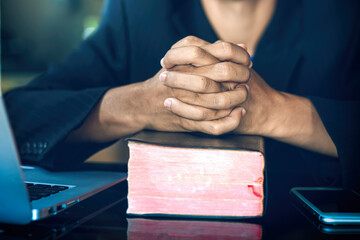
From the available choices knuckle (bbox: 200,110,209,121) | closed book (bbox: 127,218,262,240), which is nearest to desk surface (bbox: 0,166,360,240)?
closed book (bbox: 127,218,262,240)

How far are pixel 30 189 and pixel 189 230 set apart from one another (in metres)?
0.14

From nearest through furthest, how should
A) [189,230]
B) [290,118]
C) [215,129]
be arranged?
[189,230], [215,129], [290,118]

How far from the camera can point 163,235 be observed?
0.24 metres

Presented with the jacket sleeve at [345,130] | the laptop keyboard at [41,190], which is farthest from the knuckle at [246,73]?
the laptop keyboard at [41,190]

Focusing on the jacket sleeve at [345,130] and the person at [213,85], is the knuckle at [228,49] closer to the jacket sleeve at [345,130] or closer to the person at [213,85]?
the person at [213,85]

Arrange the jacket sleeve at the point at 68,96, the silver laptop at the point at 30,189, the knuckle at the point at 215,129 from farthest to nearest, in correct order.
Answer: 1. the jacket sleeve at the point at 68,96
2. the knuckle at the point at 215,129
3. the silver laptop at the point at 30,189

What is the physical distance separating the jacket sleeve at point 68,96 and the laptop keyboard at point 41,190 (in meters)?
0.12

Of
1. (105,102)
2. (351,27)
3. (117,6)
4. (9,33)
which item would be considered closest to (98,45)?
(117,6)

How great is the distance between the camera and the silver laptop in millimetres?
221

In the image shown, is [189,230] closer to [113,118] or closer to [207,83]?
[207,83]

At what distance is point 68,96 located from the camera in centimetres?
49

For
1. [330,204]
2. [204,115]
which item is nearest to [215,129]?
[204,115]

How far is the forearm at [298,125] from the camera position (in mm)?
460

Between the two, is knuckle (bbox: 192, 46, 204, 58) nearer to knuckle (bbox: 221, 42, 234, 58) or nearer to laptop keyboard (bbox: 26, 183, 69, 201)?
knuckle (bbox: 221, 42, 234, 58)
